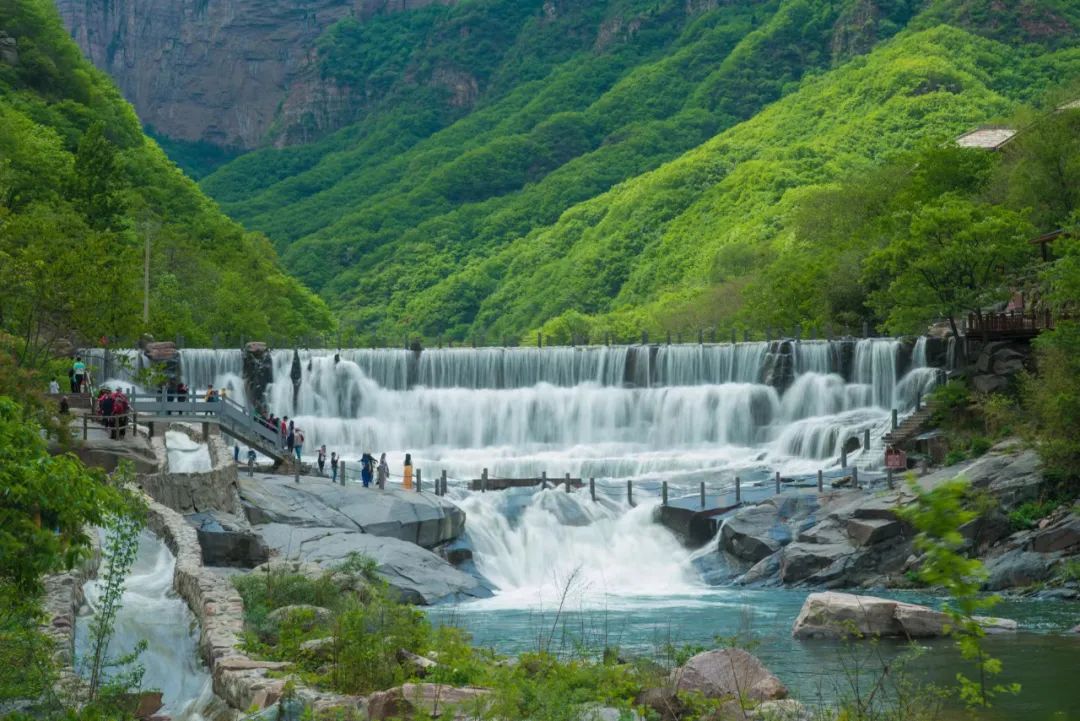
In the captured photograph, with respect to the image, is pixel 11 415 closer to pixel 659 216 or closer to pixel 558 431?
pixel 558 431

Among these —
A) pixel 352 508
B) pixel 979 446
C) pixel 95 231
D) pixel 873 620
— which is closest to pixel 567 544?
pixel 352 508

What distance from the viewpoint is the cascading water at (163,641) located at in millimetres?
18266

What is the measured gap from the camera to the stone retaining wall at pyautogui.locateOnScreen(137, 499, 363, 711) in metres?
15.6

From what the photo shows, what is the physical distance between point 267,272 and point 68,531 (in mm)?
96333

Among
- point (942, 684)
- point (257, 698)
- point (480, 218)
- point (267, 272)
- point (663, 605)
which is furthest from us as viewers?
point (480, 218)

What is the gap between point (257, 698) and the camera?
51.8ft

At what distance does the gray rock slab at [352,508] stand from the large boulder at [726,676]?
25130mm

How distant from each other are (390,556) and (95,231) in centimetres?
3626

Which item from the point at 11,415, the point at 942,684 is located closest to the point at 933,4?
the point at 942,684

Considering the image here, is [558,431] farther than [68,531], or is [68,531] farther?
[558,431]

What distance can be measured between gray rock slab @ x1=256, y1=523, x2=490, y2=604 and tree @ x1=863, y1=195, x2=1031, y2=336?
2514 centimetres

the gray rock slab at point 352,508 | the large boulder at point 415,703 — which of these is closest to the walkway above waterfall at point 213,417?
the gray rock slab at point 352,508

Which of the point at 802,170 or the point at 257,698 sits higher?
the point at 802,170

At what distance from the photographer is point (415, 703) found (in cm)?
Answer: 1479
